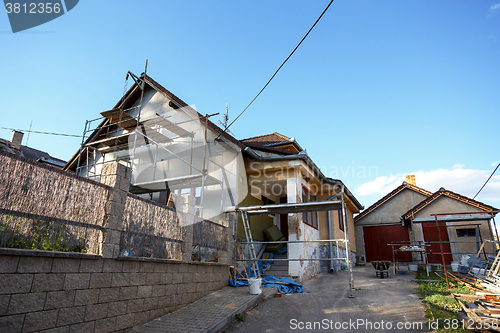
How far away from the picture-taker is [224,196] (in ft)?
32.7

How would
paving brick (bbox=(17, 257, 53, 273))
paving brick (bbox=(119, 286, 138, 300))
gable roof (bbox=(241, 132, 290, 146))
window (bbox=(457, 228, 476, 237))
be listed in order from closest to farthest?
paving brick (bbox=(17, 257, 53, 273))
paving brick (bbox=(119, 286, 138, 300))
window (bbox=(457, 228, 476, 237))
gable roof (bbox=(241, 132, 290, 146))

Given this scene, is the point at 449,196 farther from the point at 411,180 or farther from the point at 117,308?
the point at 117,308

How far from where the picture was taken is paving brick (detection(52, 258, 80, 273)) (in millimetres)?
3574

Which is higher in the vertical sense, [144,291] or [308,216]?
[308,216]

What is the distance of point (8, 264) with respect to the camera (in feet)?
10.3

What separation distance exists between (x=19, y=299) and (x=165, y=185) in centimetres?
715

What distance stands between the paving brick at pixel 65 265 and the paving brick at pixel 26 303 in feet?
1.02

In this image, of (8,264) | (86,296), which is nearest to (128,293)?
(86,296)

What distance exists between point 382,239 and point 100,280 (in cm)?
1708

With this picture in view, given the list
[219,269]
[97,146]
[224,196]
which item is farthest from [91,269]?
[97,146]

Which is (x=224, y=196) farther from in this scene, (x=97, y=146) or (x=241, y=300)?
(x=97, y=146)

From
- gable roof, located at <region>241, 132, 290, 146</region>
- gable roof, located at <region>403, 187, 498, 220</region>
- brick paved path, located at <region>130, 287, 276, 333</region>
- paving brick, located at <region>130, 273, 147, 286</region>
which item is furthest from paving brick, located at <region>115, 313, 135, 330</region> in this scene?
gable roof, located at <region>403, 187, 498, 220</region>

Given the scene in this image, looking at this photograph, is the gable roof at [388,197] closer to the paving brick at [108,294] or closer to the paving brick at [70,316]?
the paving brick at [108,294]

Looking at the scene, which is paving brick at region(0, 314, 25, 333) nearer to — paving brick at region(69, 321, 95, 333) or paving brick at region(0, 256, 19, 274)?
paving brick at region(0, 256, 19, 274)
